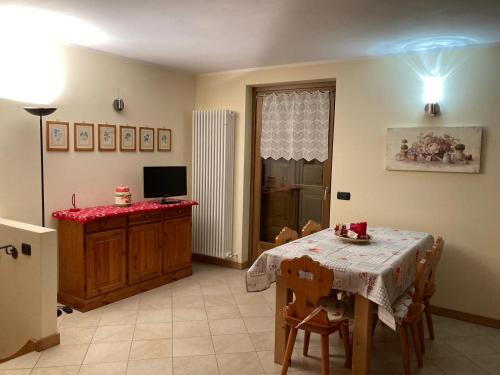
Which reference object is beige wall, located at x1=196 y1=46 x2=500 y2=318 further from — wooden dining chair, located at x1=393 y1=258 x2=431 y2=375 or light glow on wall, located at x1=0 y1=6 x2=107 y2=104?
light glow on wall, located at x1=0 y1=6 x2=107 y2=104

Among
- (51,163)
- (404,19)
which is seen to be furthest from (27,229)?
(404,19)

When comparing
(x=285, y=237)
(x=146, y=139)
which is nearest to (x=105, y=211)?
(x=146, y=139)

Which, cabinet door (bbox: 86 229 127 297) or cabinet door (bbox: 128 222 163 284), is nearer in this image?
cabinet door (bbox: 86 229 127 297)

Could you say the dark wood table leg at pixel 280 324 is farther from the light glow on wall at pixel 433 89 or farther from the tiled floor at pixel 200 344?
the light glow on wall at pixel 433 89

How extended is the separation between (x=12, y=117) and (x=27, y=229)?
3.63ft

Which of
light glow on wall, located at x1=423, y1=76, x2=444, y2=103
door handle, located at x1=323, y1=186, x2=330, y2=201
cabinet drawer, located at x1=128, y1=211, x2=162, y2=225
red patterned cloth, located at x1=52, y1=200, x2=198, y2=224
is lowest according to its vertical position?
cabinet drawer, located at x1=128, y1=211, x2=162, y2=225

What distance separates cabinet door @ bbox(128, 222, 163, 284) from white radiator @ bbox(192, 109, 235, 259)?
93 cm

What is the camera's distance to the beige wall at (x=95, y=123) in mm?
3641

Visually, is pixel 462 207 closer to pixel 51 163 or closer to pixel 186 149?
pixel 186 149

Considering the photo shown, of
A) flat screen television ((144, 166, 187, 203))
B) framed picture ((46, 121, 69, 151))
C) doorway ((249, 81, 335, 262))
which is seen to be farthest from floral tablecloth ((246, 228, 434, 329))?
framed picture ((46, 121, 69, 151))

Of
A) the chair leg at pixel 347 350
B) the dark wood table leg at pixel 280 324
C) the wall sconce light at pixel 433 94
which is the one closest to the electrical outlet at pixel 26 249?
the dark wood table leg at pixel 280 324

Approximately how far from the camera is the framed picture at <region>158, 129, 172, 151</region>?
5.02 m

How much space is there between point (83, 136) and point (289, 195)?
245 centimetres

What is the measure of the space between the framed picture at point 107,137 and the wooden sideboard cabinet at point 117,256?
82 cm
